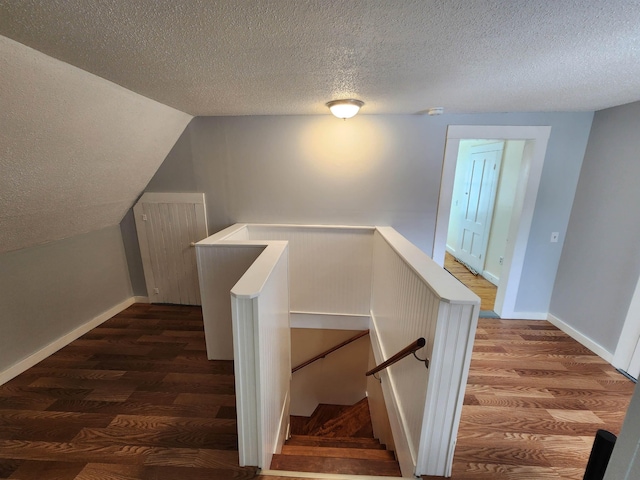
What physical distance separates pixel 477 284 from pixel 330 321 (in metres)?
2.48

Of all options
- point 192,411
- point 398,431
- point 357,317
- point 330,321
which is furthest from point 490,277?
point 192,411

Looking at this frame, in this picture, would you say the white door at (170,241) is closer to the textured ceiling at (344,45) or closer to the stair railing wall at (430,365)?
the textured ceiling at (344,45)

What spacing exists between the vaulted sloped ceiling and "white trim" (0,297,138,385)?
904 millimetres

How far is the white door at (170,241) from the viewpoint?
2.81 metres

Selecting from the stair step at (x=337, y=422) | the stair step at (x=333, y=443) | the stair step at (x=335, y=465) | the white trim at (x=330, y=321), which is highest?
the white trim at (x=330, y=321)

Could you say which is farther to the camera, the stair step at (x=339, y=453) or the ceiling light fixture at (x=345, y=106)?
the ceiling light fixture at (x=345, y=106)

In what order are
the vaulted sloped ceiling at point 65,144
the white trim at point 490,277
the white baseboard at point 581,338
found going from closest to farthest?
the vaulted sloped ceiling at point 65,144, the white baseboard at point 581,338, the white trim at point 490,277

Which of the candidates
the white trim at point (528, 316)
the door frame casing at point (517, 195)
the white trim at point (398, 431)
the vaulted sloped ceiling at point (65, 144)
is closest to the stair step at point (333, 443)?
the white trim at point (398, 431)

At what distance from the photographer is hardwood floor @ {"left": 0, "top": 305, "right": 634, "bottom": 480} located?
53.9 inches

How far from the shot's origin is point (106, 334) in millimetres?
2547

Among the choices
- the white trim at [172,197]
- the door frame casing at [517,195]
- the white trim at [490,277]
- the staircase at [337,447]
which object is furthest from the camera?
the white trim at [490,277]

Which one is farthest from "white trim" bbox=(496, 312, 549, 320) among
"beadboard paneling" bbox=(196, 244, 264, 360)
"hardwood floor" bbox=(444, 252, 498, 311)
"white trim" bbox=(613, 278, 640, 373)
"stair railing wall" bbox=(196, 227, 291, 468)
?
"beadboard paneling" bbox=(196, 244, 264, 360)

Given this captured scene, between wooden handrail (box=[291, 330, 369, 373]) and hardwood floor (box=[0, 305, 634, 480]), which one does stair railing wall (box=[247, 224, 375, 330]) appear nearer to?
wooden handrail (box=[291, 330, 369, 373])

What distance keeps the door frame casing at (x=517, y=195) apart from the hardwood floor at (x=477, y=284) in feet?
1.15
